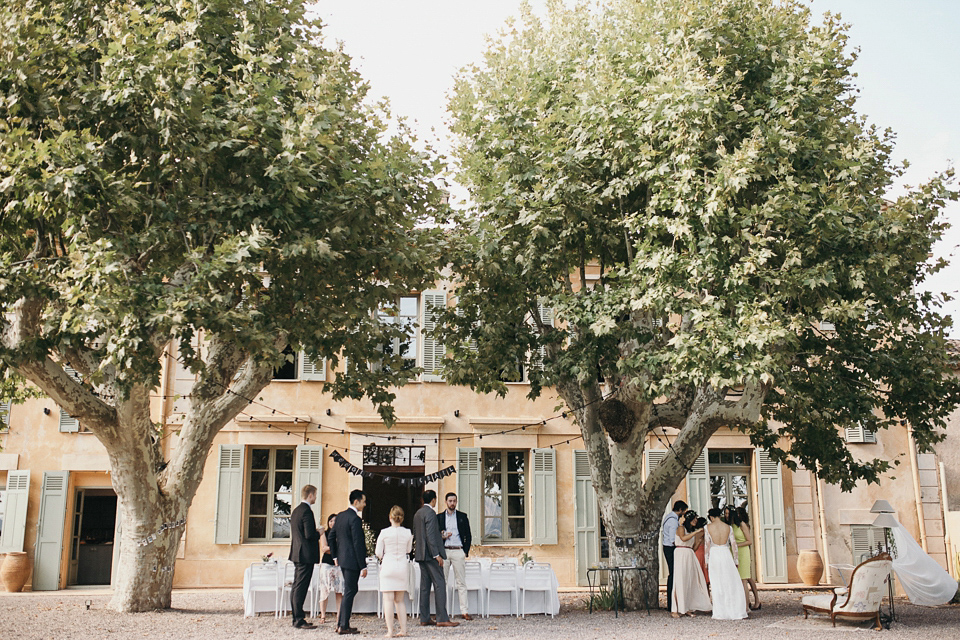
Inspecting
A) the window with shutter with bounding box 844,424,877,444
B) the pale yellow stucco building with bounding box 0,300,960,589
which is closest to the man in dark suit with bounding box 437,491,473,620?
the pale yellow stucco building with bounding box 0,300,960,589

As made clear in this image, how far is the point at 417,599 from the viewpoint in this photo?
10.7 metres

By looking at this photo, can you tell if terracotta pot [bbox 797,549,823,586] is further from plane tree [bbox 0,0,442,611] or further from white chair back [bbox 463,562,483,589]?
plane tree [bbox 0,0,442,611]

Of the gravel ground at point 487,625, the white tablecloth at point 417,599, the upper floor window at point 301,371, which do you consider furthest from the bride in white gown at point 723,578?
the upper floor window at point 301,371

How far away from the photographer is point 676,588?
10.9m

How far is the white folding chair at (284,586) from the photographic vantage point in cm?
1039

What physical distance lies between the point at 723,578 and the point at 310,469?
786 centimetres

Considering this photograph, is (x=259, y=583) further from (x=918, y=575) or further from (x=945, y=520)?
(x=945, y=520)

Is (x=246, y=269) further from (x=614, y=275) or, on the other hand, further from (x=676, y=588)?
(x=676, y=588)

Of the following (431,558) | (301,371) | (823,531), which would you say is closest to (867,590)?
(431,558)

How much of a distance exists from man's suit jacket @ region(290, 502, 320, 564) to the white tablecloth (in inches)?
55.5

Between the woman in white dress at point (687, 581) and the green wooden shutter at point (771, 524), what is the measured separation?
4.81 m

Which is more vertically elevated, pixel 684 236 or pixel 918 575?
pixel 684 236

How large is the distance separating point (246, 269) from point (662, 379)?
4.79m

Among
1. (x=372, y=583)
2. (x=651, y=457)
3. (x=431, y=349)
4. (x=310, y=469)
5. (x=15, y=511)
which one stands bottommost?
(x=372, y=583)
